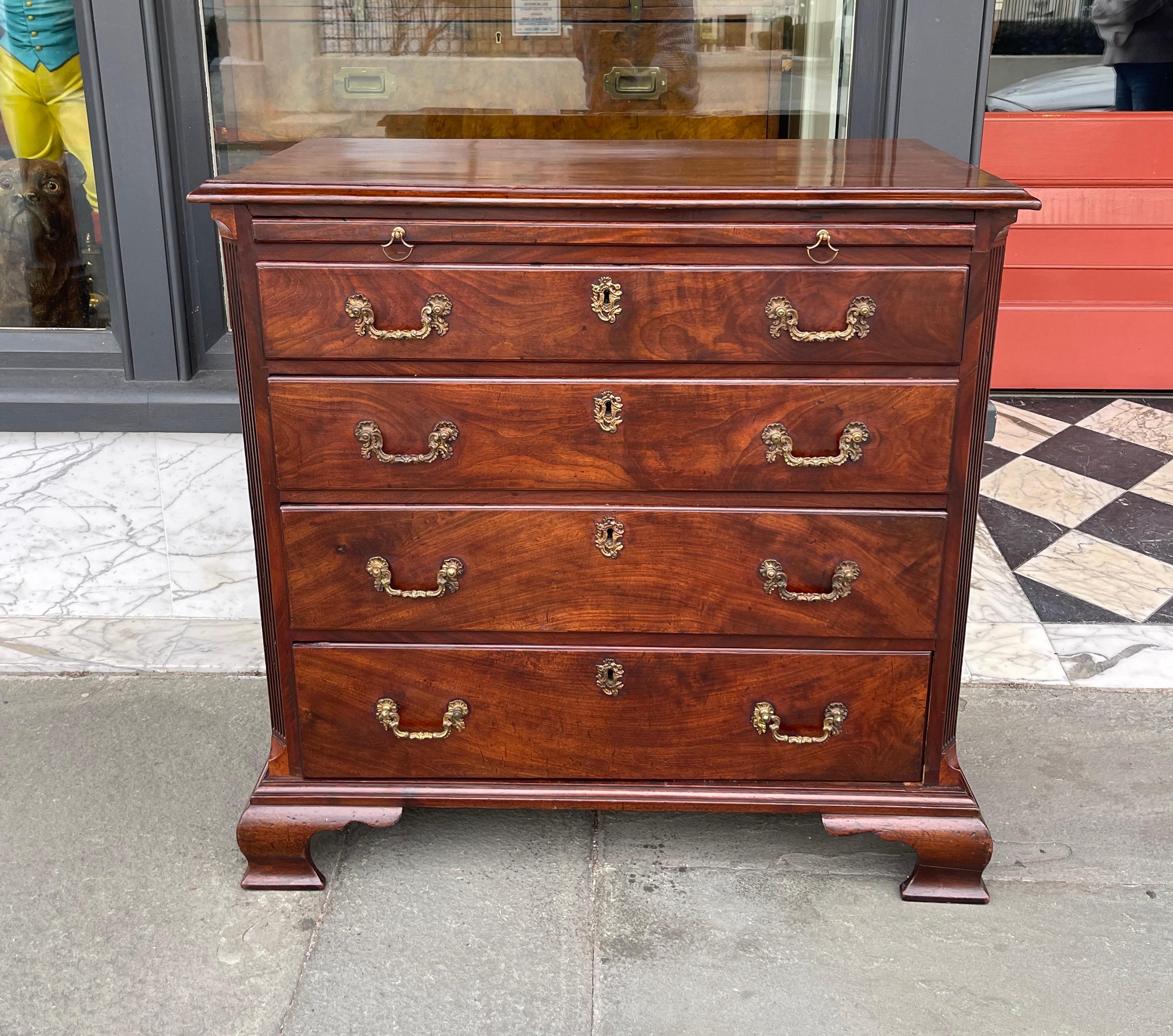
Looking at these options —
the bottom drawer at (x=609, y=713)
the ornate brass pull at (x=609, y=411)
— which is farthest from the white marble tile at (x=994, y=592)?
the ornate brass pull at (x=609, y=411)

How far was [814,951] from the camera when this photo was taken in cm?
176

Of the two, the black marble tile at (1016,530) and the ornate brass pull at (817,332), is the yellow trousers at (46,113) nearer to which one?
the ornate brass pull at (817,332)

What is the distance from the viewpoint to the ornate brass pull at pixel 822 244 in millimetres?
1572

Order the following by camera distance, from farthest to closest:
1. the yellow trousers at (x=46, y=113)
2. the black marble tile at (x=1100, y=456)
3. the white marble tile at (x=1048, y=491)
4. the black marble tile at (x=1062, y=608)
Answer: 1. the black marble tile at (x=1100, y=456)
2. the white marble tile at (x=1048, y=491)
3. the black marble tile at (x=1062, y=608)
4. the yellow trousers at (x=46, y=113)

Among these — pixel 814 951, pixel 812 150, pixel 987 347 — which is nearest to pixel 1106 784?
pixel 814 951

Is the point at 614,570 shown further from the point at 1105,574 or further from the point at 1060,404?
the point at 1060,404

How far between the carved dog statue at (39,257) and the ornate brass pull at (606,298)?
1.59m

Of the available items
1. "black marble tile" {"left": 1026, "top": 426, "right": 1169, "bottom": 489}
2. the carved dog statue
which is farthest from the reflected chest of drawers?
"black marble tile" {"left": 1026, "top": 426, "right": 1169, "bottom": 489}

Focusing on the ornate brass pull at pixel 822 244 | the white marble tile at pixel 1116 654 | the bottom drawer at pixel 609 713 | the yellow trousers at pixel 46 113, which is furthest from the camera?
the yellow trousers at pixel 46 113

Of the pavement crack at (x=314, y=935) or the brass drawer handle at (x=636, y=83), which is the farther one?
the brass drawer handle at (x=636, y=83)

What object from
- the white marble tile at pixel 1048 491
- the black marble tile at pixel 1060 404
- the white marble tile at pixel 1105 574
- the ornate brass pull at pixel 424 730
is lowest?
the white marble tile at pixel 1105 574

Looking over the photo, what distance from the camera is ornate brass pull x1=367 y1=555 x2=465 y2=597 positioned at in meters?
1.75

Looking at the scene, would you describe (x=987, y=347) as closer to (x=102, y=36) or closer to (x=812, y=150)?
(x=812, y=150)

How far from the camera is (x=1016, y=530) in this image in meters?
3.11
